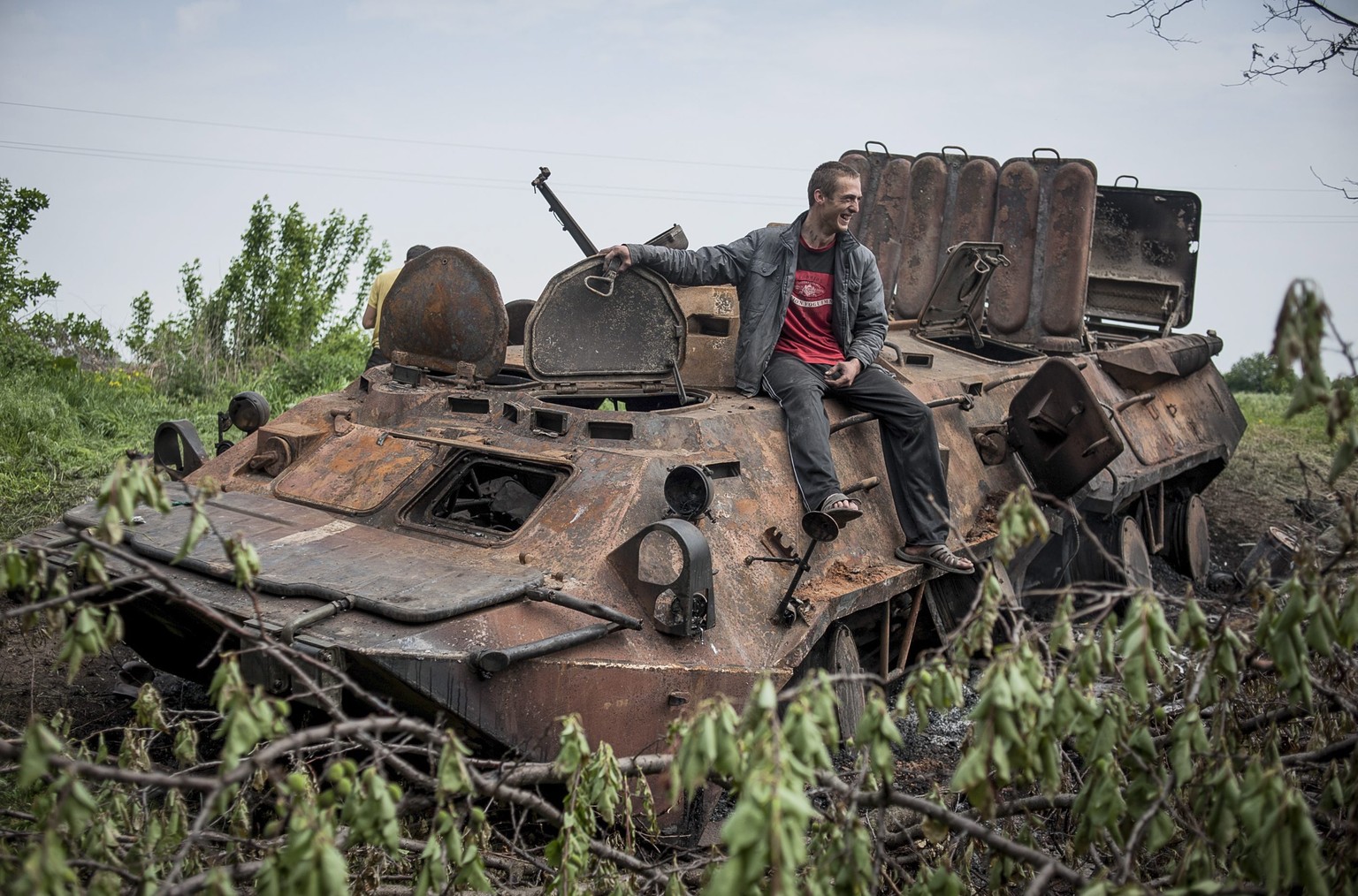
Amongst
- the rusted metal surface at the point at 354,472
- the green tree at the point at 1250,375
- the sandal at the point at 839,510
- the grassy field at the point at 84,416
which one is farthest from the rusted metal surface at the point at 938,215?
the green tree at the point at 1250,375

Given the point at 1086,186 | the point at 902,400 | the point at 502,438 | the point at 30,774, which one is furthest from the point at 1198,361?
the point at 30,774

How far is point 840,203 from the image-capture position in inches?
245

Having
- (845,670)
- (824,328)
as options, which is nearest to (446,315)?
(824,328)

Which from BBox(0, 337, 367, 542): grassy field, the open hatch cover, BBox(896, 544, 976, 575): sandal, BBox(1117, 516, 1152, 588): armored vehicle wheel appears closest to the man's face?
BBox(896, 544, 976, 575): sandal

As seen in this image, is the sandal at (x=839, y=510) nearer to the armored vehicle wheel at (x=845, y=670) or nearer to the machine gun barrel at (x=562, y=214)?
the armored vehicle wheel at (x=845, y=670)

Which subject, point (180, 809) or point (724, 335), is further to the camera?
point (724, 335)

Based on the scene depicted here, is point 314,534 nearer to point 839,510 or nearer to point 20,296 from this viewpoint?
point 839,510

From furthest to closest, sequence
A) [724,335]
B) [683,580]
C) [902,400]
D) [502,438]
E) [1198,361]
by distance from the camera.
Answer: [1198,361]
[724,335]
[902,400]
[502,438]
[683,580]

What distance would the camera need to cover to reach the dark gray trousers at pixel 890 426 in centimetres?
588

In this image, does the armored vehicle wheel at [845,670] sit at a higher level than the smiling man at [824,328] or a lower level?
lower

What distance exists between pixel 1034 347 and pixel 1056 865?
274 inches

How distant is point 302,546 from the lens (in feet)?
16.7

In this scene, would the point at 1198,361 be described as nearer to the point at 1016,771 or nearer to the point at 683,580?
the point at 683,580

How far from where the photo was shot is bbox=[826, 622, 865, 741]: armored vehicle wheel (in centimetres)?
555
